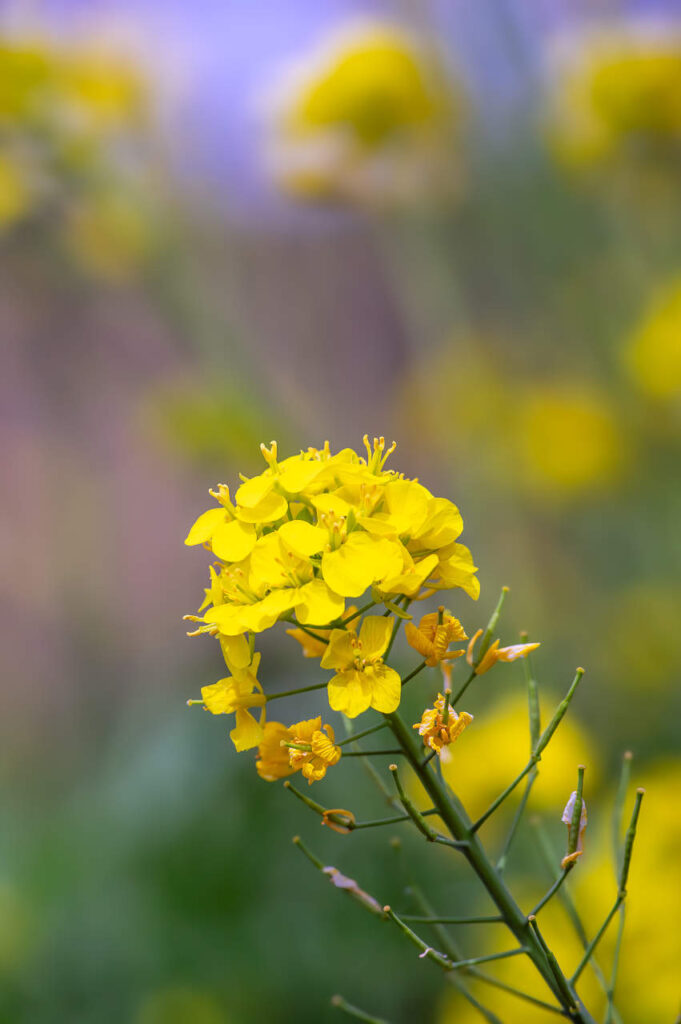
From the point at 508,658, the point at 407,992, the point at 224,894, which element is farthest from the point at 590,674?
the point at 508,658

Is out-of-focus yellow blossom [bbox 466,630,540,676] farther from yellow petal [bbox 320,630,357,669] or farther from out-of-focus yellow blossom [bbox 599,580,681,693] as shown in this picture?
out-of-focus yellow blossom [bbox 599,580,681,693]

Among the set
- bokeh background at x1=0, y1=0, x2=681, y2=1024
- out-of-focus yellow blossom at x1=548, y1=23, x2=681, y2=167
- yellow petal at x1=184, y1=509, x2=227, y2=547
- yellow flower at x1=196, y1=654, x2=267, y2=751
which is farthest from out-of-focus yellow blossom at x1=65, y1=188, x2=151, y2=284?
yellow flower at x1=196, y1=654, x2=267, y2=751

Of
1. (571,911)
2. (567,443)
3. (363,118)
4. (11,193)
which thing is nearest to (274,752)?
(571,911)

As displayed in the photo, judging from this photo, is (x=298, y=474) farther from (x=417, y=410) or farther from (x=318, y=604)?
(x=417, y=410)

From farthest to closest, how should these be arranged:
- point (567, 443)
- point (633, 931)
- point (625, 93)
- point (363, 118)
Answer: point (567, 443), point (363, 118), point (625, 93), point (633, 931)

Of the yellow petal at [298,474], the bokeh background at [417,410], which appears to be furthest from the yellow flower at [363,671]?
the bokeh background at [417,410]

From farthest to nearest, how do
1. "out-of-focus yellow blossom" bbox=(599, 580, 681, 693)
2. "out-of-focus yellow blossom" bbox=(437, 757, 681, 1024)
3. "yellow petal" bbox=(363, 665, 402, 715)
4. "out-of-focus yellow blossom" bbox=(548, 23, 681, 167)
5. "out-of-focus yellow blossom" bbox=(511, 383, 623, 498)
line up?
"out-of-focus yellow blossom" bbox=(511, 383, 623, 498) < "out-of-focus yellow blossom" bbox=(599, 580, 681, 693) < "out-of-focus yellow blossom" bbox=(548, 23, 681, 167) < "out-of-focus yellow blossom" bbox=(437, 757, 681, 1024) < "yellow petal" bbox=(363, 665, 402, 715)
